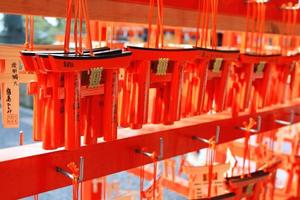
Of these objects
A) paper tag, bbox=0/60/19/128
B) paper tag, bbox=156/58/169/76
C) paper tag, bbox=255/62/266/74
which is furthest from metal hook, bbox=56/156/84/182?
paper tag, bbox=255/62/266/74

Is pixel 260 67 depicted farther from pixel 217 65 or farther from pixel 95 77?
pixel 95 77

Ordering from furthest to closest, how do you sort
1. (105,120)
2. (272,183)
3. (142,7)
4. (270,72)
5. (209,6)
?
1. (272,183)
2. (270,72)
3. (209,6)
4. (142,7)
5. (105,120)

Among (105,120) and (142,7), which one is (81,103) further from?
(142,7)

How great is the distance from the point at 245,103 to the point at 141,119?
490 millimetres

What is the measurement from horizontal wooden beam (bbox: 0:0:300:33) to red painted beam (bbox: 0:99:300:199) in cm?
32

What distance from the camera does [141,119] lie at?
3.41 ft

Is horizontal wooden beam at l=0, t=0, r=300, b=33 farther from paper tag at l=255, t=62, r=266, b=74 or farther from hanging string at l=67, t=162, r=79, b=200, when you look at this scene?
hanging string at l=67, t=162, r=79, b=200

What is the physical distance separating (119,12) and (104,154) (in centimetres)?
38

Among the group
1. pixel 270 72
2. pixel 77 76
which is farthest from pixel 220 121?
pixel 77 76

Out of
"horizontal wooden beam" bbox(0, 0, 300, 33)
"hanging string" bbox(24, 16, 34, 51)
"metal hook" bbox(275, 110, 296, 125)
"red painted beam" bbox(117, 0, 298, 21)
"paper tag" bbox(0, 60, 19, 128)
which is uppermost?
"red painted beam" bbox(117, 0, 298, 21)

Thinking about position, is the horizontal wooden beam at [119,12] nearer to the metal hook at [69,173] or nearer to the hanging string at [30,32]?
the hanging string at [30,32]

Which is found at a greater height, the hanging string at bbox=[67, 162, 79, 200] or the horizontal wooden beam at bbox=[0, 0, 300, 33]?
the horizontal wooden beam at bbox=[0, 0, 300, 33]

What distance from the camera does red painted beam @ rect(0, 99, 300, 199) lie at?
2.99 ft

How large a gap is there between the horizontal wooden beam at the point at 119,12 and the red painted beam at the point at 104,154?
0.32 metres
